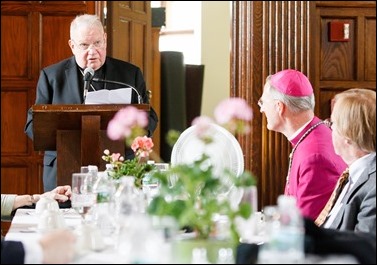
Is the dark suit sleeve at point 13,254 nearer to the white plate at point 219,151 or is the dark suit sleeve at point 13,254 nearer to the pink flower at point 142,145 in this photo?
the pink flower at point 142,145

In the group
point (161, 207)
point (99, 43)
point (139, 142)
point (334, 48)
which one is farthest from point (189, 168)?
point (334, 48)

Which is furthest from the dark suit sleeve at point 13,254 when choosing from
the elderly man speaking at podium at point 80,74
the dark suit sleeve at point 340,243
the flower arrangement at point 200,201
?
the elderly man speaking at podium at point 80,74

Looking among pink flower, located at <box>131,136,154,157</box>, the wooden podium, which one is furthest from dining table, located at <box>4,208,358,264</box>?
the wooden podium

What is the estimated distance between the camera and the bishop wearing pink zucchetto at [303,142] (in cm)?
312

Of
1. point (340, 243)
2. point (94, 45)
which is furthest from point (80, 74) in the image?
point (340, 243)

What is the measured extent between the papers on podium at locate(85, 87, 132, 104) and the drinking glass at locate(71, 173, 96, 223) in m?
1.03

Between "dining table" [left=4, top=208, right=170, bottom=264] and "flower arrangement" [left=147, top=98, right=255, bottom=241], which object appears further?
"dining table" [left=4, top=208, right=170, bottom=264]

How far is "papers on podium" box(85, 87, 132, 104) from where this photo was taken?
149 inches

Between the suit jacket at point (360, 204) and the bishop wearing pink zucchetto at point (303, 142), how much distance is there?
18.5 inches

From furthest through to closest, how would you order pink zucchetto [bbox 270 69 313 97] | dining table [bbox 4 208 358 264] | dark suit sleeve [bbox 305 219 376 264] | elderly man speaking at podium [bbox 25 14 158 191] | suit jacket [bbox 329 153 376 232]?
1. elderly man speaking at podium [bbox 25 14 158 191]
2. pink zucchetto [bbox 270 69 313 97]
3. suit jacket [bbox 329 153 376 232]
4. dark suit sleeve [bbox 305 219 376 264]
5. dining table [bbox 4 208 358 264]

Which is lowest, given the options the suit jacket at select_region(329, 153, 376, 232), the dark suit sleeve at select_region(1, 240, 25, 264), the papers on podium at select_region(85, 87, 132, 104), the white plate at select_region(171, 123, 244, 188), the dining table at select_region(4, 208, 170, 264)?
the dining table at select_region(4, 208, 170, 264)

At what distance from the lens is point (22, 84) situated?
652 cm

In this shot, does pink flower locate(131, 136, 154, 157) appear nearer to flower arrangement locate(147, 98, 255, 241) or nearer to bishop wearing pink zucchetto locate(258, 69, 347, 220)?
bishop wearing pink zucchetto locate(258, 69, 347, 220)

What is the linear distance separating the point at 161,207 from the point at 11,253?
383mm
